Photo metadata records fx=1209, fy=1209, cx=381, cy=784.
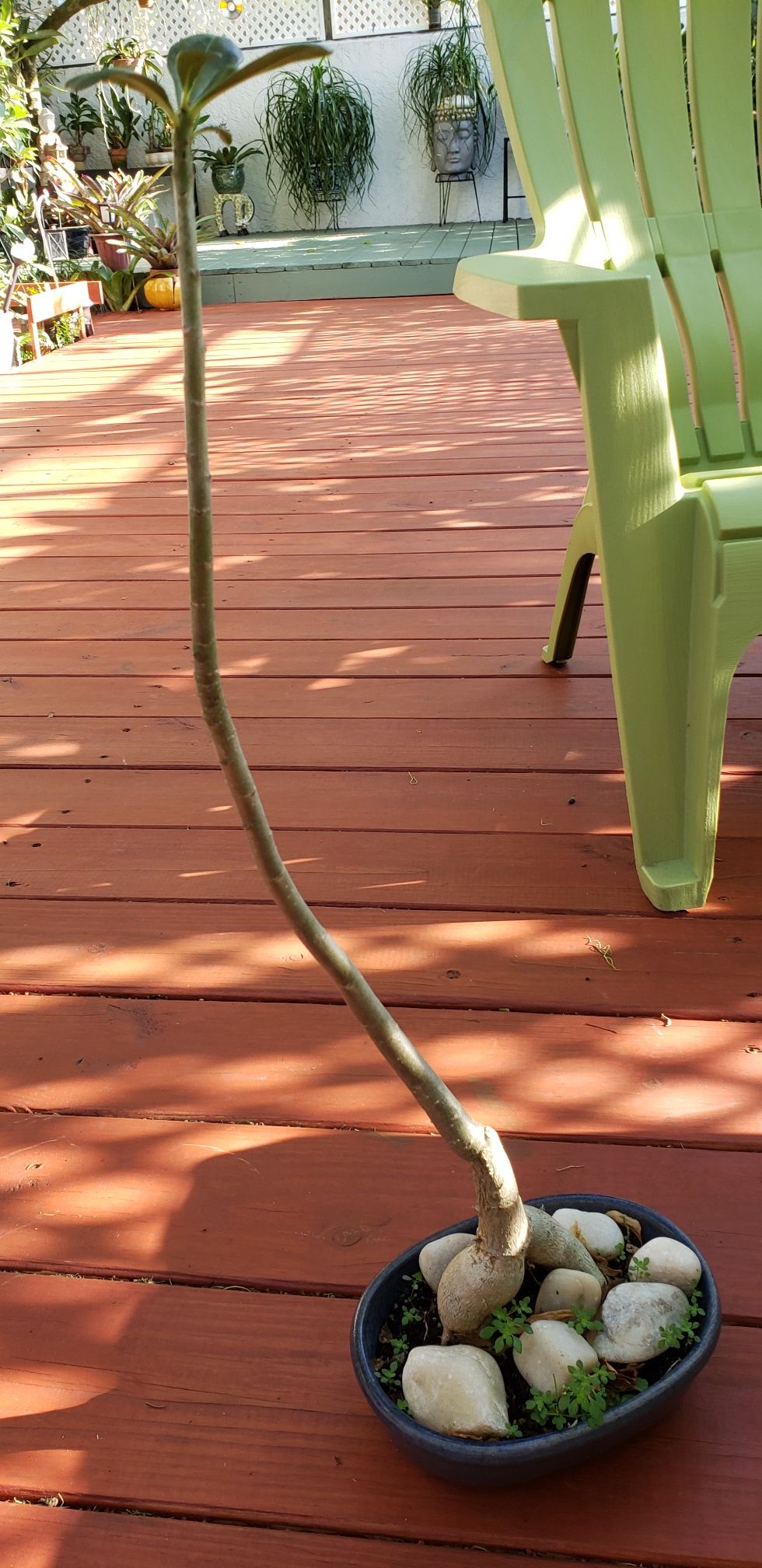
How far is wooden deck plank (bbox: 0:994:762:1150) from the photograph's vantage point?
1114 millimetres

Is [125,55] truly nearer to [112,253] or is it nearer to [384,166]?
[384,166]

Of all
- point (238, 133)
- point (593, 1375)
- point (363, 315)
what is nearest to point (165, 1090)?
point (593, 1375)

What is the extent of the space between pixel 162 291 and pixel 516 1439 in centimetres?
→ 625

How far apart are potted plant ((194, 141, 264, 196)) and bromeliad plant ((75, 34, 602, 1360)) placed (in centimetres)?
868

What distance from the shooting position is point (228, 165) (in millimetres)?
8422

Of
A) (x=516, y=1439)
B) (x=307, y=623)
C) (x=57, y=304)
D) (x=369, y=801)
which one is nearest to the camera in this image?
(x=516, y=1439)

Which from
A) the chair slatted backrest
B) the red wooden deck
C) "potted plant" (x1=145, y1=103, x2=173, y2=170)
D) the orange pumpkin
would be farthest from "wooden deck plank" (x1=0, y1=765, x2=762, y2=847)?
"potted plant" (x1=145, y1=103, x2=173, y2=170)

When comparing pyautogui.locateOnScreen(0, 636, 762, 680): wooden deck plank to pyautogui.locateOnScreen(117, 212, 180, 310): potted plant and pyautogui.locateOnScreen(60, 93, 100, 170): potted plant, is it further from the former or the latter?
pyautogui.locateOnScreen(60, 93, 100, 170): potted plant

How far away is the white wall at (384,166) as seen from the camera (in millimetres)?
8477

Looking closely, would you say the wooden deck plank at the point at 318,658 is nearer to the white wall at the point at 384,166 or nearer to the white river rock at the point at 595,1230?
the white river rock at the point at 595,1230

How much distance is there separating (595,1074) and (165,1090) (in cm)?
42

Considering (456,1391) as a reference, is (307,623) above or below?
above

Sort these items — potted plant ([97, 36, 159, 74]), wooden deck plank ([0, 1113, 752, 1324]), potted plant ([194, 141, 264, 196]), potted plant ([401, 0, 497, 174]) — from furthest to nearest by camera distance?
potted plant ([194, 141, 264, 196])
potted plant ([401, 0, 497, 174])
potted plant ([97, 36, 159, 74])
wooden deck plank ([0, 1113, 752, 1324])

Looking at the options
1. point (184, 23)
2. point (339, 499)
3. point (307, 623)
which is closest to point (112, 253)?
point (184, 23)
